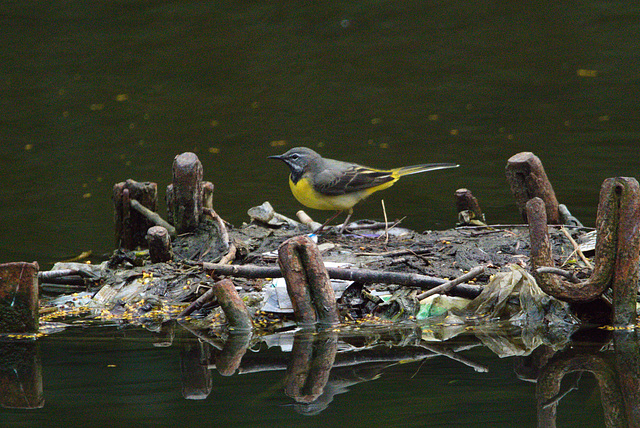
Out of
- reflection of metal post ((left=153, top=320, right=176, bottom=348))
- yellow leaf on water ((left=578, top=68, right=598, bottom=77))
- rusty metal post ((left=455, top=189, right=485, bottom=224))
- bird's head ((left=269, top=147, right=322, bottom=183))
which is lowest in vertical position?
yellow leaf on water ((left=578, top=68, right=598, bottom=77))

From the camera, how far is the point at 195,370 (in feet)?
16.7

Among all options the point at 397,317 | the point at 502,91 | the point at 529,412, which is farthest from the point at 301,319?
the point at 502,91

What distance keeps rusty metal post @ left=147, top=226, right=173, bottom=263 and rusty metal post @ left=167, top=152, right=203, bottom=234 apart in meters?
0.60

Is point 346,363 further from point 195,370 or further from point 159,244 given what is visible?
point 159,244

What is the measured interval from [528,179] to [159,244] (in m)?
3.59

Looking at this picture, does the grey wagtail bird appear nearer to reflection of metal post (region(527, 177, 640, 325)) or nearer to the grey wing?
the grey wing

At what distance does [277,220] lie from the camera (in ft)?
29.3

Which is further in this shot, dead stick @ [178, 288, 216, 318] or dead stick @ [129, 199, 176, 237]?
dead stick @ [129, 199, 176, 237]

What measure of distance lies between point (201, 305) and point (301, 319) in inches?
31.9

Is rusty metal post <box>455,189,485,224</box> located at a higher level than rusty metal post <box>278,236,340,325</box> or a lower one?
lower

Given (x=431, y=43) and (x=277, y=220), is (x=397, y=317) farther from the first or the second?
(x=431, y=43)

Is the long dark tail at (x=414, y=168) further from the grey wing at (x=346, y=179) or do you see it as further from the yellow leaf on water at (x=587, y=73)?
the yellow leaf on water at (x=587, y=73)

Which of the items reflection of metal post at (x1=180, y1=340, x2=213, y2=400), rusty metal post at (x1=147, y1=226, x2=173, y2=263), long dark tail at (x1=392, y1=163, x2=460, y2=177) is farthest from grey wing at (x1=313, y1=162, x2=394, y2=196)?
reflection of metal post at (x1=180, y1=340, x2=213, y2=400)

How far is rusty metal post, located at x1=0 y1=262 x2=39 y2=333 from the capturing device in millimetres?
5473
